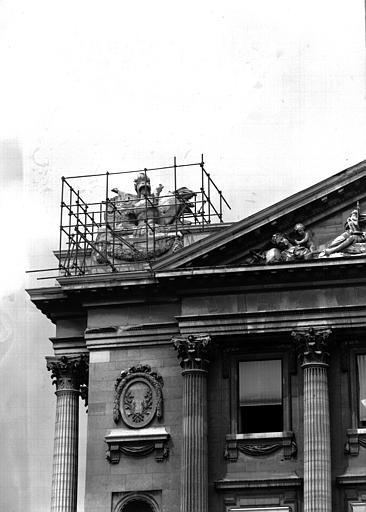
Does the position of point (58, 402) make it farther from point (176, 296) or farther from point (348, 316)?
point (348, 316)

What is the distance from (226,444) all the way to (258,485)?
5.68 ft

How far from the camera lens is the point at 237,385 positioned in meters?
55.3

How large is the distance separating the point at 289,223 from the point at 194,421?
7.10m

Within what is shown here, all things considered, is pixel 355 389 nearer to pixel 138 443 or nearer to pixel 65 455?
pixel 138 443

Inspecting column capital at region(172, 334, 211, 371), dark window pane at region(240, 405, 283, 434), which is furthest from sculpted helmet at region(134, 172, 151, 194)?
dark window pane at region(240, 405, 283, 434)

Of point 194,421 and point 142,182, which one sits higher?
point 142,182

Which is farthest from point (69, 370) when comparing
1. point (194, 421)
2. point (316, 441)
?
point (316, 441)

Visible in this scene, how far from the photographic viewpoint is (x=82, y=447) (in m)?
67.2

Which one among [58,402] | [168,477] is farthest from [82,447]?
[168,477]

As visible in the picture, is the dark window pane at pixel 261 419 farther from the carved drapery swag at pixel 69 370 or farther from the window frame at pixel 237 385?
the carved drapery swag at pixel 69 370

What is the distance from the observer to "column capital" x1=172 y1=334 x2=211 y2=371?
54750 millimetres

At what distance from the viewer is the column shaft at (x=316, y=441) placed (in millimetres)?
52375

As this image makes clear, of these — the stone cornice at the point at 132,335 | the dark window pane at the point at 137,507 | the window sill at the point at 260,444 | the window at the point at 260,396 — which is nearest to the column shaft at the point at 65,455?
the stone cornice at the point at 132,335

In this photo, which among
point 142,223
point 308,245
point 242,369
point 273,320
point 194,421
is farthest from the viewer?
point 142,223
